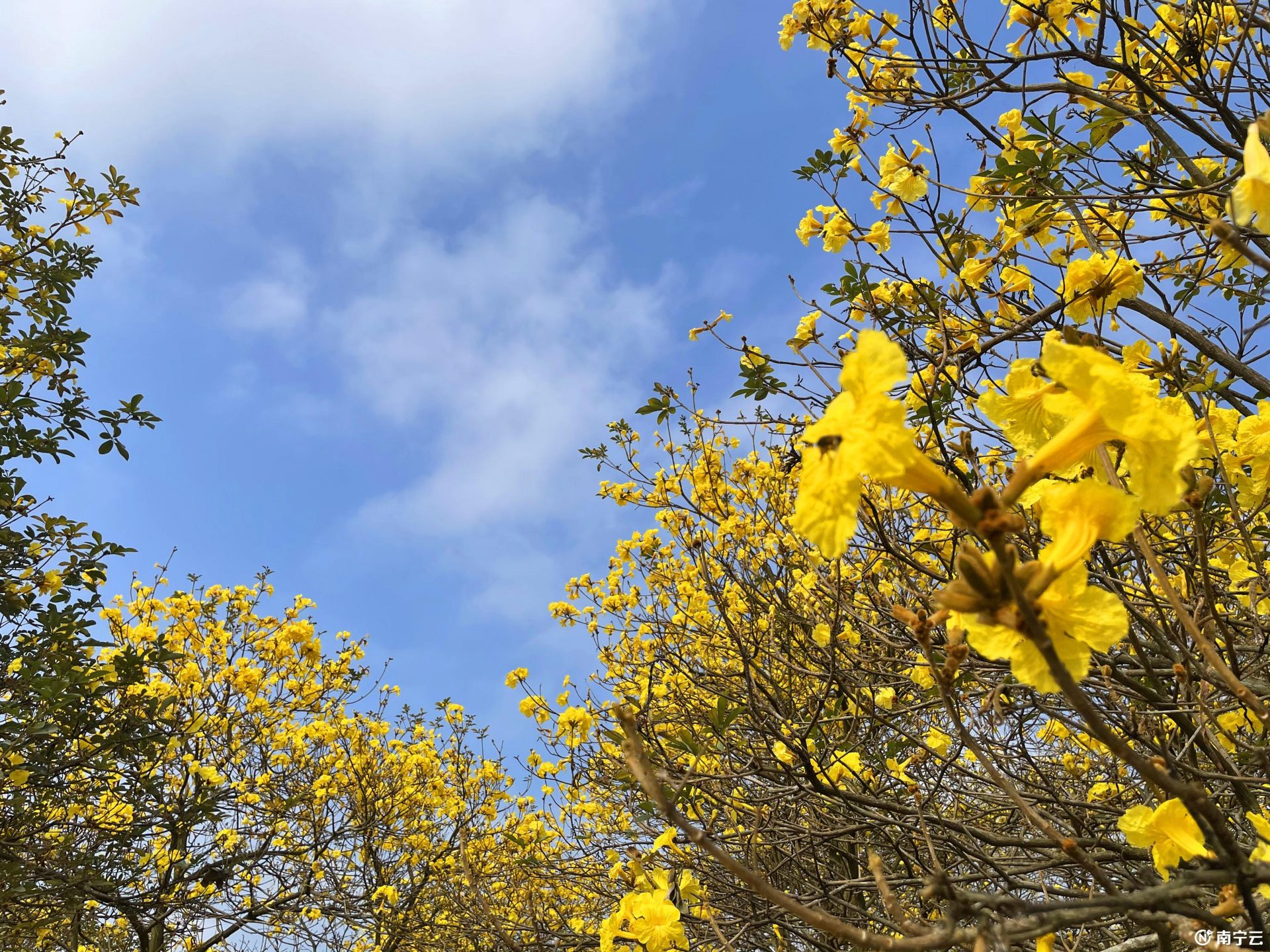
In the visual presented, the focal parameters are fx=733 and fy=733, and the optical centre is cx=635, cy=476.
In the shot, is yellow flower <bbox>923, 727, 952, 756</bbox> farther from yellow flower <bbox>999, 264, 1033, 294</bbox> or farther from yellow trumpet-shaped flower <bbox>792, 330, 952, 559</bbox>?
yellow trumpet-shaped flower <bbox>792, 330, 952, 559</bbox>

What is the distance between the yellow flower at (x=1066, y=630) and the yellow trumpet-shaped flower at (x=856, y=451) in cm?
18

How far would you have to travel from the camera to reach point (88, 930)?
281 inches

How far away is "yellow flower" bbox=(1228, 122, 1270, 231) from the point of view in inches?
45.4

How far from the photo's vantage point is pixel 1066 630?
87 centimetres

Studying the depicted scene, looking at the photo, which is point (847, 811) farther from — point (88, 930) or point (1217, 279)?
point (88, 930)

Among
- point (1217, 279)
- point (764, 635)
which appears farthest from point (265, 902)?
point (1217, 279)

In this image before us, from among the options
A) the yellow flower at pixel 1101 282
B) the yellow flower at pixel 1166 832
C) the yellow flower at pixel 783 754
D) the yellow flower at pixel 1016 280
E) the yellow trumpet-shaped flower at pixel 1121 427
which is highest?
the yellow flower at pixel 1016 280

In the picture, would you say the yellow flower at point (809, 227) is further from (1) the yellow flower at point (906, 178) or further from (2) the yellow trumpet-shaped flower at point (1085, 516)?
(2) the yellow trumpet-shaped flower at point (1085, 516)

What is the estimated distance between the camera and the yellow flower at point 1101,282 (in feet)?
6.46

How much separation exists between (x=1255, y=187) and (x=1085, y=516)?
0.80 meters

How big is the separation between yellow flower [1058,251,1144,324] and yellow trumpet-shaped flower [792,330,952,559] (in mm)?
1502

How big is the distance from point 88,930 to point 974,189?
9.69 meters

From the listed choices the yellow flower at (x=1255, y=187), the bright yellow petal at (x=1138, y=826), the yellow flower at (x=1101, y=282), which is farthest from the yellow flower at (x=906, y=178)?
the bright yellow petal at (x=1138, y=826)

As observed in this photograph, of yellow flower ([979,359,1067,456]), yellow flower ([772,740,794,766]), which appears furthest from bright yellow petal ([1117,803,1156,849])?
yellow flower ([772,740,794,766])
